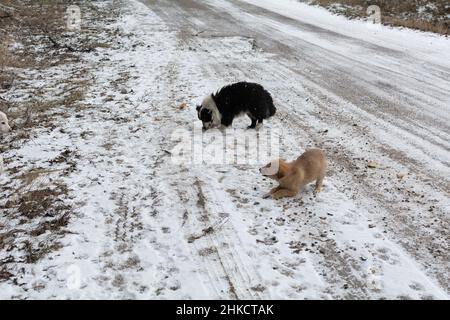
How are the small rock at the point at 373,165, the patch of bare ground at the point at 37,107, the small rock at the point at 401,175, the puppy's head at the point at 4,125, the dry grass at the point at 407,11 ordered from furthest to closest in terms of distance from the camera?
the dry grass at the point at 407,11 → the puppy's head at the point at 4,125 → the small rock at the point at 373,165 → the small rock at the point at 401,175 → the patch of bare ground at the point at 37,107

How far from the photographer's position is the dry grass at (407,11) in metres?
16.9

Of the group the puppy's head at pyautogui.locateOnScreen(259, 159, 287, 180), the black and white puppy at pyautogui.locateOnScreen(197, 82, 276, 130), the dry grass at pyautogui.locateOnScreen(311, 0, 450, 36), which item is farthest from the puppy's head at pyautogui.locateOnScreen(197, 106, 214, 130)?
the dry grass at pyautogui.locateOnScreen(311, 0, 450, 36)

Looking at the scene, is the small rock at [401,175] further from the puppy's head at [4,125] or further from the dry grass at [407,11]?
the dry grass at [407,11]

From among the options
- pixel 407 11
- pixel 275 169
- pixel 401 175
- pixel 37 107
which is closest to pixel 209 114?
pixel 275 169

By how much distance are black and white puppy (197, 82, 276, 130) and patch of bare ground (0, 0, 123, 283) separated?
238 centimetres

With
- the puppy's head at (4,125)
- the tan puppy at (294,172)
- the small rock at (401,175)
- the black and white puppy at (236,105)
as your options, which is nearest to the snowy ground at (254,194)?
the small rock at (401,175)

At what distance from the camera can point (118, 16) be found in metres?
18.7

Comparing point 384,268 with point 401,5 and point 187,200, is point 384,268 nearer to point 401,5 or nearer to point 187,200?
point 187,200

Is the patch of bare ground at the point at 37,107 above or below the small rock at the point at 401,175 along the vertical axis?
below

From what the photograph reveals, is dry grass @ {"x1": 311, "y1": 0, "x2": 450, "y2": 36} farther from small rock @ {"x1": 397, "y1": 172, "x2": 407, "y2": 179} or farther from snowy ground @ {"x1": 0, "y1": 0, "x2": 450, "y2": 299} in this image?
small rock @ {"x1": 397, "y1": 172, "x2": 407, "y2": 179}

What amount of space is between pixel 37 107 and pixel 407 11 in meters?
16.2

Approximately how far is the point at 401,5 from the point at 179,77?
13.2 m

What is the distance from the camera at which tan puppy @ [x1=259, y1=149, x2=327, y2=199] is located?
18.5 ft
